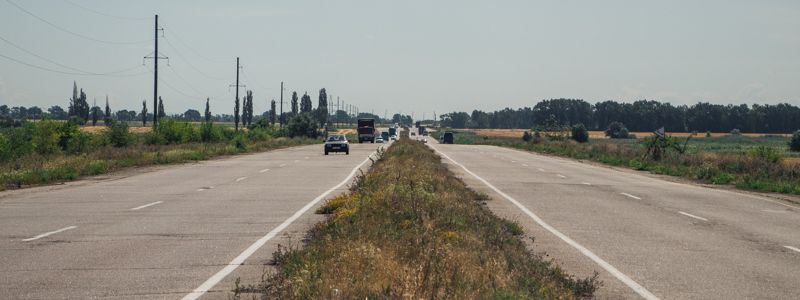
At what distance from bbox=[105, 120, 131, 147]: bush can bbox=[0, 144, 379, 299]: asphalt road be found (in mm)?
25378

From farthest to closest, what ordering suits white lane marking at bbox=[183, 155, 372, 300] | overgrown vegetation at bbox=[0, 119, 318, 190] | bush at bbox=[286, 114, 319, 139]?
bush at bbox=[286, 114, 319, 139], overgrown vegetation at bbox=[0, 119, 318, 190], white lane marking at bbox=[183, 155, 372, 300]

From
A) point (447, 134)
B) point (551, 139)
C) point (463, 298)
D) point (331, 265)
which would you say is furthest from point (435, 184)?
point (447, 134)

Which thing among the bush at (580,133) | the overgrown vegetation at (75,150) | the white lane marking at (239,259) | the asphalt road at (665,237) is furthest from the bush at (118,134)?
the bush at (580,133)

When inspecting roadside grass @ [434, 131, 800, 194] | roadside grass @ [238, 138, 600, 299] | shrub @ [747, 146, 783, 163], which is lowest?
roadside grass @ [434, 131, 800, 194]

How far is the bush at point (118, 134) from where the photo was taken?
5047 centimetres

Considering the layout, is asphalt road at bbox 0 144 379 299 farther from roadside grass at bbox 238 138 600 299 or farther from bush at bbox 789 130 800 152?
bush at bbox 789 130 800 152

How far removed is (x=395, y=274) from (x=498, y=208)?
1145 cm

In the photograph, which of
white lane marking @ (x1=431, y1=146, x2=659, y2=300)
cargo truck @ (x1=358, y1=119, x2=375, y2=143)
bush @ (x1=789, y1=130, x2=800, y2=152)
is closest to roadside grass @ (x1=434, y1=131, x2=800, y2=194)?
white lane marking @ (x1=431, y1=146, x2=659, y2=300)

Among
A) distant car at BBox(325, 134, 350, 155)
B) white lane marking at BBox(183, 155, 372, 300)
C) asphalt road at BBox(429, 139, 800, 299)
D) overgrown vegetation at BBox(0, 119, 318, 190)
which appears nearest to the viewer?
white lane marking at BBox(183, 155, 372, 300)

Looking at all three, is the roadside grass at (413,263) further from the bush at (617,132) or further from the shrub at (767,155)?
the bush at (617,132)

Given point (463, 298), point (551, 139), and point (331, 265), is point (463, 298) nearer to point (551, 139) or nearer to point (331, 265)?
point (331, 265)

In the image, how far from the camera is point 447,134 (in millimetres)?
132500

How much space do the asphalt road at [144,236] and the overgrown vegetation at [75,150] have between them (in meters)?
3.93

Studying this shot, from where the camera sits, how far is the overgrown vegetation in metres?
29.6
